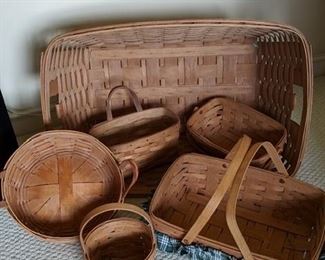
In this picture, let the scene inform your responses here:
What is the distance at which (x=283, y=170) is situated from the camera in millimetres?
996

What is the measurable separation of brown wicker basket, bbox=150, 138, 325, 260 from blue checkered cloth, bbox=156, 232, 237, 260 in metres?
0.01

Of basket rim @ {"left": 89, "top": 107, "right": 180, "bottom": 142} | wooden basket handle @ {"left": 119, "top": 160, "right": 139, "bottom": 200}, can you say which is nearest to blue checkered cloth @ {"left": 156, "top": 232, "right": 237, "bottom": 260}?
wooden basket handle @ {"left": 119, "top": 160, "right": 139, "bottom": 200}

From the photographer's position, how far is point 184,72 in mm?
1179

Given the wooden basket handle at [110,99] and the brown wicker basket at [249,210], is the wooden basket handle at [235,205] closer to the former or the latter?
the brown wicker basket at [249,210]

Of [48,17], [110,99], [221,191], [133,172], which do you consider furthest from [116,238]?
[48,17]

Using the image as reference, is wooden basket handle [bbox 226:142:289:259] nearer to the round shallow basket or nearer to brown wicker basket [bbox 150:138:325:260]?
brown wicker basket [bbox 150:138:325:260]

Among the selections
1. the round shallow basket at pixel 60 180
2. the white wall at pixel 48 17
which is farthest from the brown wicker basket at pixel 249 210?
the white wall at pixel 48 17

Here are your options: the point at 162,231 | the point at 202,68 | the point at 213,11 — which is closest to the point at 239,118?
the point at 202,68

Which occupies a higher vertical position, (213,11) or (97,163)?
(213,11)

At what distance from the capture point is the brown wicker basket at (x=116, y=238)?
0.91 meters

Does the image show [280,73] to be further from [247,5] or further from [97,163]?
[97,163]

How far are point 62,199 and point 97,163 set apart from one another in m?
0.10

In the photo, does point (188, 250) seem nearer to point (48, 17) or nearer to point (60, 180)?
point (60, 180)

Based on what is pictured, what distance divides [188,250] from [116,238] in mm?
146
